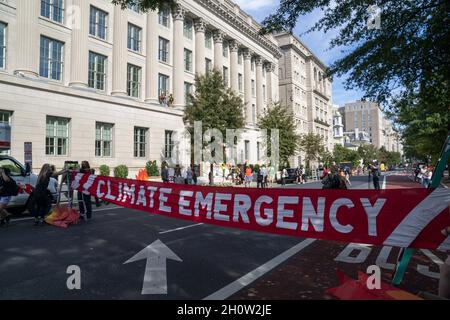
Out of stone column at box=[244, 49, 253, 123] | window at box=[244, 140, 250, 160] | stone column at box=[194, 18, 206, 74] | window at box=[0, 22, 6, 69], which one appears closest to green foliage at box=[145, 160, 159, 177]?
window at box=[0, 22, 6, 69]

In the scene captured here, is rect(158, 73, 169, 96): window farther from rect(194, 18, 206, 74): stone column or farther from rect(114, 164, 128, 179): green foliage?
rect(114, 164, 128, 179): green foliage

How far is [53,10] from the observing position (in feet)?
80.7

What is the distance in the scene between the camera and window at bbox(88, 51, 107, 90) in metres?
27.0

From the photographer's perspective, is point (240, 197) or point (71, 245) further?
point (71, 245)

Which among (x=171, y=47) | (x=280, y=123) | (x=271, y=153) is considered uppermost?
(x=171, y=47)

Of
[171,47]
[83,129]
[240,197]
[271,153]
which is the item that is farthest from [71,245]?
[271,153]

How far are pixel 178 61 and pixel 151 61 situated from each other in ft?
12.2

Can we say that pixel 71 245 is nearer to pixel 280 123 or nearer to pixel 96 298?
pixel 96 298

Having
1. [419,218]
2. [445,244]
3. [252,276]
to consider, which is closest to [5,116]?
[252,276]

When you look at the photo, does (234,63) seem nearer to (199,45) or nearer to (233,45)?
(233,45)

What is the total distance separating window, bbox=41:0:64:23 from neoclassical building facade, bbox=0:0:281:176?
7 centimetres

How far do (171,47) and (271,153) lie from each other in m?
15.8

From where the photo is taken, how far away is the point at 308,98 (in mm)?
80000
